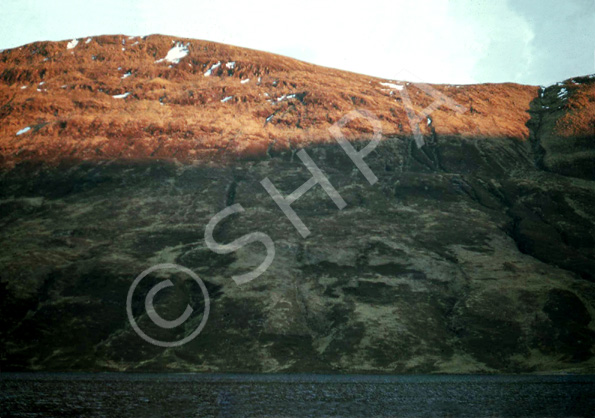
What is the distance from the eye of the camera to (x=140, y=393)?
47.2 meters

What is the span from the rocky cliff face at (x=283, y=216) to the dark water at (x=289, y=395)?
26.2 ft

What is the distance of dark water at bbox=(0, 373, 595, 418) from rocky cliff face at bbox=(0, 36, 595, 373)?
Answer: 26.2ft

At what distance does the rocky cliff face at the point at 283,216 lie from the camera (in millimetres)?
70312

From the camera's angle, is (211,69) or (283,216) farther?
(211,69)

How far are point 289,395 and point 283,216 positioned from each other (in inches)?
2659

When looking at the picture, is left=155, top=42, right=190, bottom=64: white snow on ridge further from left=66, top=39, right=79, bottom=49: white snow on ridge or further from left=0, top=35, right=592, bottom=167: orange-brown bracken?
left=66, top=39, right=79, bottom=49: white snow on ridge

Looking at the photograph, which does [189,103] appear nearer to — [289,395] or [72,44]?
[72,44]

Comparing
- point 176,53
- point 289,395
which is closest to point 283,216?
point 289,395

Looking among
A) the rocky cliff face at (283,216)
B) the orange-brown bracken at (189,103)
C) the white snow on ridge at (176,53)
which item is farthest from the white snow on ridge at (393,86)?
the white snow on ridge at (176,53)

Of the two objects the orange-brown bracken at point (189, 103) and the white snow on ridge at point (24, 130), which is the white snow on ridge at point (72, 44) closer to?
the orange-brown bracken at point (189, 103)

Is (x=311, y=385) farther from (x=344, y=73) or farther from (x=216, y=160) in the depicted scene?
(x=344, y=73)

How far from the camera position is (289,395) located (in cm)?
4706

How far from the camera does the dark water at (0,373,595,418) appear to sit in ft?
128

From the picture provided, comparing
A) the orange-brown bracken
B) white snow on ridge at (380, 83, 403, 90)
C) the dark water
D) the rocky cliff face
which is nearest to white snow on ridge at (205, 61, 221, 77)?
the orange-brown bracken
